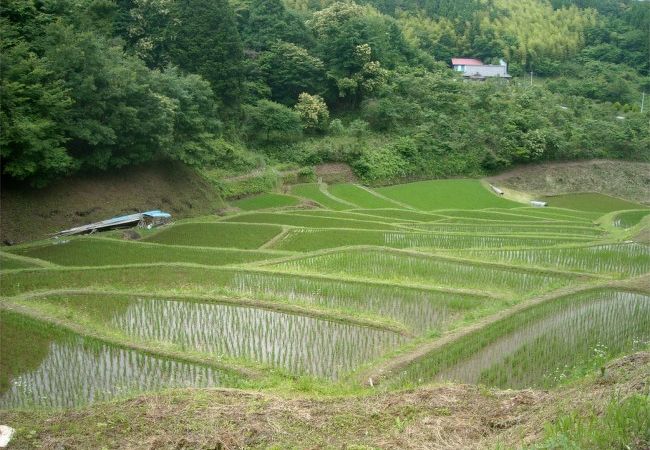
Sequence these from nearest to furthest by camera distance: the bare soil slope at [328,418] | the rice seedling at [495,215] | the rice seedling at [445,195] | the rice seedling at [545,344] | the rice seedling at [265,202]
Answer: the bare soil slope at [328,418], the rice seedling at [545,344], the rice seedling at [495,215], the rice seedling at [265,202], the rice seedling at [445,195]

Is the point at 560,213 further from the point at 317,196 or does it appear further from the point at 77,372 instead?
the point at 77,372

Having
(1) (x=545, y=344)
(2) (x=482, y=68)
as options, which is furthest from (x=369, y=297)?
(2) (x=482, y=68)

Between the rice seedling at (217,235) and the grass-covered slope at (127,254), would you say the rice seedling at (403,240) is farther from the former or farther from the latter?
the grass-covered slope at (127,254)

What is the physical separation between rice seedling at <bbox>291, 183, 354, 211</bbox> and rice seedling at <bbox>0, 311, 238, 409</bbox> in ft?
57.7

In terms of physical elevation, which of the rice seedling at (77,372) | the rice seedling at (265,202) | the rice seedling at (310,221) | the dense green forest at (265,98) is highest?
the dense green forest at (265,98)

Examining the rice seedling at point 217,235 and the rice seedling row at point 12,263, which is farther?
the rice seedling at point 217,235

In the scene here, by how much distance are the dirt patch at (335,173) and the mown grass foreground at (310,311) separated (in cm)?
1314

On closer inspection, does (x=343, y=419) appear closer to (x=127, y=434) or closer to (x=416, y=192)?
(x=127, y=434)

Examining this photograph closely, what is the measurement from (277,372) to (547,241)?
12.3m

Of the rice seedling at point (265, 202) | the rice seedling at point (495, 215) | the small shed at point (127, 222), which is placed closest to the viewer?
the small shed at point (127, 222)

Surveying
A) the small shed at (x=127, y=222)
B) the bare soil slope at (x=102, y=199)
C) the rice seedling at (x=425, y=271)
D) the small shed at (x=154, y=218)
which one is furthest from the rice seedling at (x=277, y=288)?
the small shed at (x=154, y=218)

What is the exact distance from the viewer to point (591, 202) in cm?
3198

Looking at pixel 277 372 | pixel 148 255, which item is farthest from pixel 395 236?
pixel 277 372

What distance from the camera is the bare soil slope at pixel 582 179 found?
3447 centimetres
